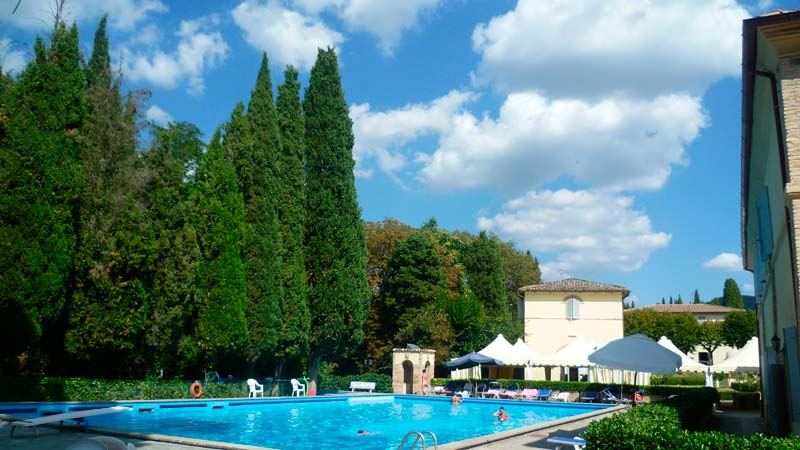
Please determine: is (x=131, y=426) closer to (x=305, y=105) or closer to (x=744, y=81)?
(x=744, y=81)

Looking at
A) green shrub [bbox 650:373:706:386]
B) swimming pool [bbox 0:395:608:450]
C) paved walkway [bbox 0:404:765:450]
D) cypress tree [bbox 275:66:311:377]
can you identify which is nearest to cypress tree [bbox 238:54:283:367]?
cypress tree [bbox 275:66:311:377]

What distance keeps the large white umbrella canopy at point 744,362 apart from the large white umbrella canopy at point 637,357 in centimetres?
1226

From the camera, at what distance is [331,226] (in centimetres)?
3047

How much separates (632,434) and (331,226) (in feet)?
78.9

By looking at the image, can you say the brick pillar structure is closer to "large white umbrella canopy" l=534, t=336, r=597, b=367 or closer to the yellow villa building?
"large white umbrella canopy" l=534, t=336, r=597, b=367

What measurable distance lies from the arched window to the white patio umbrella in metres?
28.9

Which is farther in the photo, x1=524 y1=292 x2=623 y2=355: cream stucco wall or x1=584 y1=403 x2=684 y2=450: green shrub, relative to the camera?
x1=524 y1=292 x2=623 y2=355: cream stucco wall

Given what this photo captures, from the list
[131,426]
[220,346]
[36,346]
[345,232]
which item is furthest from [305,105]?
[131,426]

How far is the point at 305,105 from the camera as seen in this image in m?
31.9

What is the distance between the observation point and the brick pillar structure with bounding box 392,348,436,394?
3127cm

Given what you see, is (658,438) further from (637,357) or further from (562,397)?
(562,397)

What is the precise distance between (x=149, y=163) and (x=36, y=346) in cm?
761

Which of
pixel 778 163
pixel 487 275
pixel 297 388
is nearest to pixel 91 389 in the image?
pixel 297 388

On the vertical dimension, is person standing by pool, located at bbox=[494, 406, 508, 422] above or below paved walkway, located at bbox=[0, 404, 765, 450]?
below
